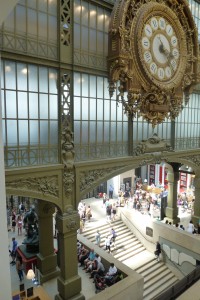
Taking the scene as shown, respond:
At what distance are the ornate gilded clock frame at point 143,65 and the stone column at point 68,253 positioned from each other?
491 cm

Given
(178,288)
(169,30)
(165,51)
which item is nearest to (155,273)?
(178,288)

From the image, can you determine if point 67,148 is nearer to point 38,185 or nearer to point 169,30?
point 38,185

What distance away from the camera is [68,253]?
28.6 feet

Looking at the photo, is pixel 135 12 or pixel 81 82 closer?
pixel 81 82

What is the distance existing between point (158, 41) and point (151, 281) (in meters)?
11.4

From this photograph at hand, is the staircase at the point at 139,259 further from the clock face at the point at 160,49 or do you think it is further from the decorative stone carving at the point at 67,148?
the clock face at the point at 160,49

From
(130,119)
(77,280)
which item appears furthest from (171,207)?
(77,280)

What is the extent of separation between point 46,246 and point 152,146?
6722 mm

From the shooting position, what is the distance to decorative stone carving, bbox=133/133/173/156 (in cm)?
1098

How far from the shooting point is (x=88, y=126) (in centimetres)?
940

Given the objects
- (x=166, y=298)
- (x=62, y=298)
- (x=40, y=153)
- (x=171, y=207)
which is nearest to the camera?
(x=166, y=298)

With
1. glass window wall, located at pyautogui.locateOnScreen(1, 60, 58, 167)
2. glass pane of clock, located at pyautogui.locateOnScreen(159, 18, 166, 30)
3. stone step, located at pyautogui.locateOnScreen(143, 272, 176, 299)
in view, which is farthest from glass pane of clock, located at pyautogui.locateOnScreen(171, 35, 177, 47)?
stone step, located at pyautogui.locateOnScreen(143, 272, 176, 299)

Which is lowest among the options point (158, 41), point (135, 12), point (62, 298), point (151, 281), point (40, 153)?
point (151, 281)

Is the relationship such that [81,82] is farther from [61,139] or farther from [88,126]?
[61,139]
